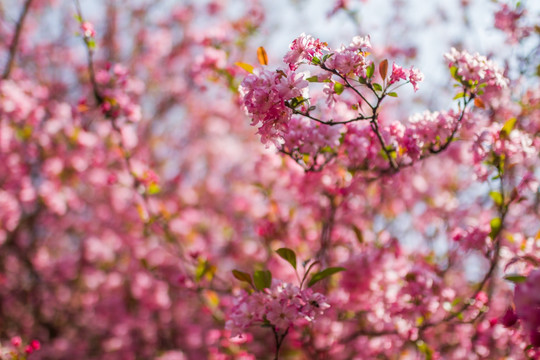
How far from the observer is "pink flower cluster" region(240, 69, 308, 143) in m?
1.51

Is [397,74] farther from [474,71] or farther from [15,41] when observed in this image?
[15,41]

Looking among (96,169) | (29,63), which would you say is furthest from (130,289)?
(29,63)

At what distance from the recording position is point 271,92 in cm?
152

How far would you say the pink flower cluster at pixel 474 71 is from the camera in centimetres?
190

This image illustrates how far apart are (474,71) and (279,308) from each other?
1.47 m

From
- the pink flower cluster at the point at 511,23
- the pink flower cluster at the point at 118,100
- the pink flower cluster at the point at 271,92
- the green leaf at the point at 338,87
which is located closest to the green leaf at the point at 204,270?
the pink flower cluster at the point at 118,100

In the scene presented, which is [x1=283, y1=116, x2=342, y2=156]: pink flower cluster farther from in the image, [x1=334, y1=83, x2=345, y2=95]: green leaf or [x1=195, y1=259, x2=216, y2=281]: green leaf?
[x1=195, y1=259, x2=216, y2=281]: green leaf

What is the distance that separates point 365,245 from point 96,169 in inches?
158

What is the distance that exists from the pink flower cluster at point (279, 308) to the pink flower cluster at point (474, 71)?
1.28 metres

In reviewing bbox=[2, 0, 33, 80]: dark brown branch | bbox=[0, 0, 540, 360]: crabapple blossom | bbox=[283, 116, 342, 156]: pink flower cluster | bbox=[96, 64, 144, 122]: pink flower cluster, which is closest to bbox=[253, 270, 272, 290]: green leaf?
bbox=[0, 0, 540, 360]: crabapple blossom

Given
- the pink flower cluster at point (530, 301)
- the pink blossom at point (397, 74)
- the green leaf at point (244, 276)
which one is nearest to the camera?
the pink flower cluster at point (530, 301)

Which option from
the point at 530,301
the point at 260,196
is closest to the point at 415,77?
the point at 530,301

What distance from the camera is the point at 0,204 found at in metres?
4.48

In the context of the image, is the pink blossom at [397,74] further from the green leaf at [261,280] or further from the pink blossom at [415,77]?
the green leaf at [261,280]
